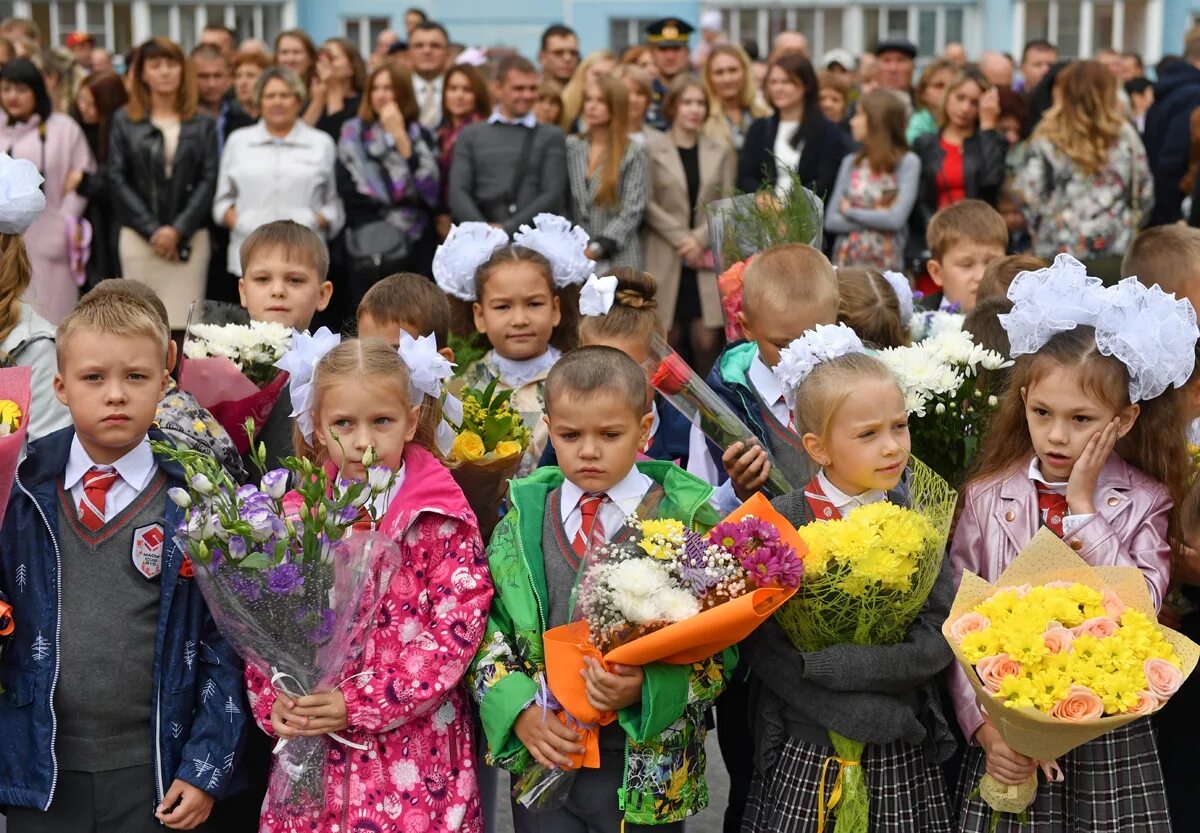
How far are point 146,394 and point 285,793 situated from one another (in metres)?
1.04

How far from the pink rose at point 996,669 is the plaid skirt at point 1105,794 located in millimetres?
540

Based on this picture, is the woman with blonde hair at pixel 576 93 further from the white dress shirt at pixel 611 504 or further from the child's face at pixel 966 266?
the white dress shirt at pixel 611 504

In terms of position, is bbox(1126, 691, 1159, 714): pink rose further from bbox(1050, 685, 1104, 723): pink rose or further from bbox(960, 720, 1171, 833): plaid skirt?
bbox(960, 720, 1171, 833): plaid skirt

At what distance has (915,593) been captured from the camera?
12.0ft

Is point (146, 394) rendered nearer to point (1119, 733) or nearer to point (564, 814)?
point (564, 814)

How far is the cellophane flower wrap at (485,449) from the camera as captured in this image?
13.8 ft

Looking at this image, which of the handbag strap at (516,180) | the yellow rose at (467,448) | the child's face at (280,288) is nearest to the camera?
the yellow rose at (467,448)

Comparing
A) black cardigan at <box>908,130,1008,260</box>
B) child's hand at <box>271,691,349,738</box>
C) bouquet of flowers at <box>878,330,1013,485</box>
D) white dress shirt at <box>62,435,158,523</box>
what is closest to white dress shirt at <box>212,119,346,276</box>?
black cardigan at <box>908,130,1008,260</box>

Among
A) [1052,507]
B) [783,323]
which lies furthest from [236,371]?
[1052,507]

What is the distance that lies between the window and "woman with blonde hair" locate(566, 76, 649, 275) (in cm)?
1407

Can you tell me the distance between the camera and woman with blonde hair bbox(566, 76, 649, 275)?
31.1 feet

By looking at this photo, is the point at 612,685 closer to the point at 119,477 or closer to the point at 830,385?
the point at 830,385

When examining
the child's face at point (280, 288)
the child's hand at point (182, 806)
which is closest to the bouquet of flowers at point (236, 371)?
the child's face at point (280, 288)

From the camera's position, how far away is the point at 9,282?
4.70 m
